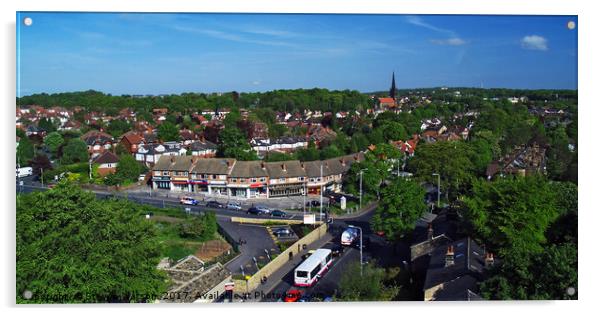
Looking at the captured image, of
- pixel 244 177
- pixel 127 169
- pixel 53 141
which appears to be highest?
pixel 53 141

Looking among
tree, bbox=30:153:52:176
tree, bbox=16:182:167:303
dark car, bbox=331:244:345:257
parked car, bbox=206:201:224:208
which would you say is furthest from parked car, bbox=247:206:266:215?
tree, bbox=16:182:167:303

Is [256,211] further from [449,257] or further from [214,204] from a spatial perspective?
[449,257]

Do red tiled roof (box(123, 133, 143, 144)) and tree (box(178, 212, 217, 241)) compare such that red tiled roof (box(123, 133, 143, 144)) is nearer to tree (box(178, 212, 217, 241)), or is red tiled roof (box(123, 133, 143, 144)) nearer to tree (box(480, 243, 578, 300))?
tree (box(178, 212, 217, 241))

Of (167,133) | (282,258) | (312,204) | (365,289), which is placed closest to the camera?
(365,289)

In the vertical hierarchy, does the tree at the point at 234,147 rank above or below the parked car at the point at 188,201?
above

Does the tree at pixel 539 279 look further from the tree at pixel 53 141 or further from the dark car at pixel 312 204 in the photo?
the tree at pixel 53 141

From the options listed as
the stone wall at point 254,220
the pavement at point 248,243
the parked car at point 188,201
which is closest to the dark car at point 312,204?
the stone wall at point 254,220

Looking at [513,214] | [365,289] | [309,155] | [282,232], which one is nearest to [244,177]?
[309,155]
